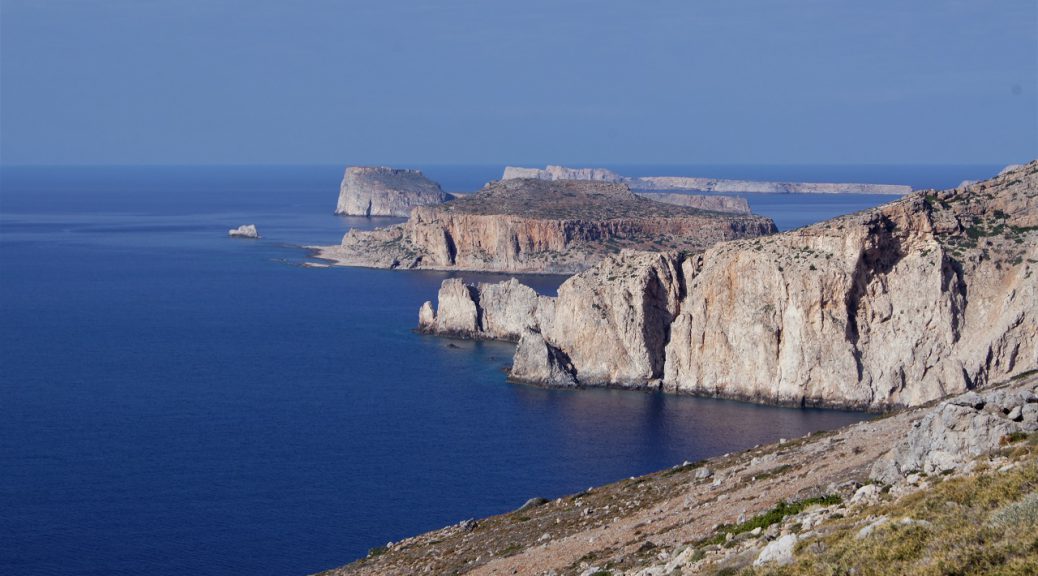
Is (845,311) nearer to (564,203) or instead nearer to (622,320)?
(622,320)

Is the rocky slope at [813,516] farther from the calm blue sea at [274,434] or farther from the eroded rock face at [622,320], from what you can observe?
the eroded rock face at [622,320]

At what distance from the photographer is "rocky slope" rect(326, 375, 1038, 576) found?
51.0 ft

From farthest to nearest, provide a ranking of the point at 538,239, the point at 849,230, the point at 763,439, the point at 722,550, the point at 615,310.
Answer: the point at 538,239 < the point at 615,310 < the point at 849,230 < the point at 763,439 < the point at 722,550

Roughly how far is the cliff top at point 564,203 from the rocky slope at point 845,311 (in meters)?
74.9

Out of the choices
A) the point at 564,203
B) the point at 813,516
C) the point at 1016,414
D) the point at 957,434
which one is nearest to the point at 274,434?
the point at 957,434

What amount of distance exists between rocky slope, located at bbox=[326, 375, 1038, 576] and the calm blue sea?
1147 centimetres

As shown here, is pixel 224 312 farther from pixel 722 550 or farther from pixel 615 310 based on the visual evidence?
pixel 722 550

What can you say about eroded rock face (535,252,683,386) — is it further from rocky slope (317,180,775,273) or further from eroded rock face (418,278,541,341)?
rocky slope (317,180,775,273)

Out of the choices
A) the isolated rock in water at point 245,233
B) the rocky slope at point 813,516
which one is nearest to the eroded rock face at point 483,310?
the rocky slope at point 813,516

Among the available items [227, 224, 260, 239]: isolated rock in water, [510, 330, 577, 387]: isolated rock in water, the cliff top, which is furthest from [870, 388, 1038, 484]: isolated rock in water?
[227, 224, 260, 239]: isolated rock in water

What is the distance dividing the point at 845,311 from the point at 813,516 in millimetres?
46159

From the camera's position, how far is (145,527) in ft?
150

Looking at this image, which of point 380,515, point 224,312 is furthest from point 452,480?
point 224,312

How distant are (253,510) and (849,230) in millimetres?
33937
